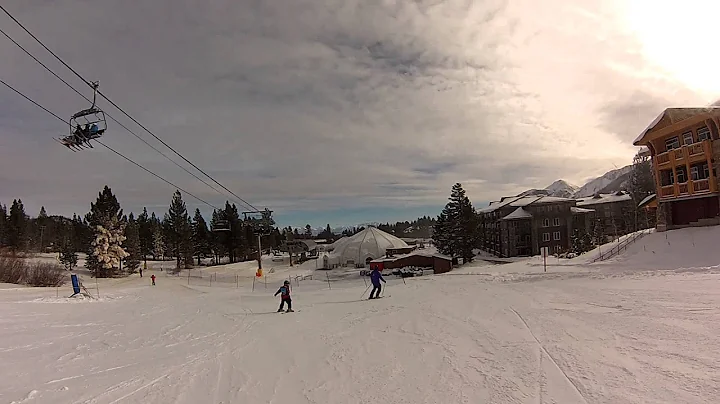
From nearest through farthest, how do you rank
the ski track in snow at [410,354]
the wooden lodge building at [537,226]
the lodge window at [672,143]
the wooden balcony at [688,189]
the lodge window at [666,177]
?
the ski track in snow at [410,354] → the wooden balcony at [688,189] → the lodge window at [672,143] → the lodge window at [666,177] → the wooden lodge building at [537,226]

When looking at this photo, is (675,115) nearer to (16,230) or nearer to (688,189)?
(688,189)

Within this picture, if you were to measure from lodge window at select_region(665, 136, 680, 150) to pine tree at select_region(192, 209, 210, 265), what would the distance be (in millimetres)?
75206

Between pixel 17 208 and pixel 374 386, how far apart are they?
11439cm

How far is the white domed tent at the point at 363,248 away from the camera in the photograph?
81438 millimetres

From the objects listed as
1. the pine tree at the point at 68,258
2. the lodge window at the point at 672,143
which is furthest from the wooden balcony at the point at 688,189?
the pine tree at the point at 68,258

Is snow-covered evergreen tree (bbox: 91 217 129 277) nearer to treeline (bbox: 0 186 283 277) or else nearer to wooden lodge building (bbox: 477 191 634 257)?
treeline (bbox: 0 186 283 277)

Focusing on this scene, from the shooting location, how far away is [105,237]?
5678cm

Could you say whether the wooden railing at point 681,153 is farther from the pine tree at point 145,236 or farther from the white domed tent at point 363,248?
the pine tree at point 145,236

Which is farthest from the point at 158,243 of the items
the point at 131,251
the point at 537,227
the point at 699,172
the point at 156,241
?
the point at 699,172

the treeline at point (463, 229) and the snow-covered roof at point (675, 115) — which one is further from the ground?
the snow-covered roof at point (675, 115)

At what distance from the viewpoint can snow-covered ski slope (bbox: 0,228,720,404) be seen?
625cm

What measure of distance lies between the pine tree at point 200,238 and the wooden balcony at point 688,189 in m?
74.6

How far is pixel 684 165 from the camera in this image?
1230 inches

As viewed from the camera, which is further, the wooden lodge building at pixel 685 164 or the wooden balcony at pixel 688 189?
the wooden lodge building at pixel 685 164
